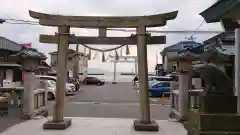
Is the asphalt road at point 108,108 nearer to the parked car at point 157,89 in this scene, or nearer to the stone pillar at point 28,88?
the stone pillar at point 28,88

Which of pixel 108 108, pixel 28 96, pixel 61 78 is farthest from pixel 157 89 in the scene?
pixel 61 78

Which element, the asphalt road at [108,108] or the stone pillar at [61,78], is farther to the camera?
the asphalt road at [108,108]

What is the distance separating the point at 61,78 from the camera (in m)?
11.1

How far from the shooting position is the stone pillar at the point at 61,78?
1086 cm

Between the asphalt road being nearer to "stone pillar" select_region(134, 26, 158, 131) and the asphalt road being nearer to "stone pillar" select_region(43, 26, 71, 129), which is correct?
"stone pillar" select_region(43, 26, 71, 129)

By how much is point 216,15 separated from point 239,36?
18.8 ft

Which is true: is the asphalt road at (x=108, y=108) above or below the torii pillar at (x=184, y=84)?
below

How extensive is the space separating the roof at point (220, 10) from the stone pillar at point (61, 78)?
19.9 feet

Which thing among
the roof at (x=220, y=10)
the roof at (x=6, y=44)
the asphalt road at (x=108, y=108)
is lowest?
the asphalt road at (x=108, y=108)

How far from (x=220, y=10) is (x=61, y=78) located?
22.4 ft

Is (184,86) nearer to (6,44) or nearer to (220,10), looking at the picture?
(220,10)

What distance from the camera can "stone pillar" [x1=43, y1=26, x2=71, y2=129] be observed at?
1086 centimetres

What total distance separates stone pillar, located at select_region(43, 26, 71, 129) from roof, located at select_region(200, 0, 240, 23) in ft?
19.9

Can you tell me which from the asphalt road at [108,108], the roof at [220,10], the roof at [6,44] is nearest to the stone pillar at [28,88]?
the asphalt road at [108,108]
